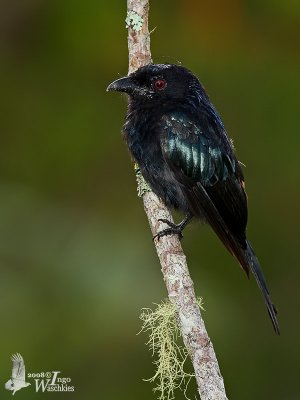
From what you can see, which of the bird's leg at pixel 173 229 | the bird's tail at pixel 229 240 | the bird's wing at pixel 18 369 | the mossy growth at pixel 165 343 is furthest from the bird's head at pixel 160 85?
the bird's wing at pixel 18 369

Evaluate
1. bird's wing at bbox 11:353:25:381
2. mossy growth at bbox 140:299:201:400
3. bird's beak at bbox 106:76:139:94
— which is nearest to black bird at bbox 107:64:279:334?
bird's beak at bbox 106:76:139:94

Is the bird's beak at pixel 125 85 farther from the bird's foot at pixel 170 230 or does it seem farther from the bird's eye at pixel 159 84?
the bird's foot at pixel 170 230

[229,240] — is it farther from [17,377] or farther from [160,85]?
[17,377]

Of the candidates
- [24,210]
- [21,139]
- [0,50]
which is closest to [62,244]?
[24,210]

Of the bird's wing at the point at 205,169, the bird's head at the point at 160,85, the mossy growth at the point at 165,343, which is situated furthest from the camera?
the bird's head at the point at 160,85

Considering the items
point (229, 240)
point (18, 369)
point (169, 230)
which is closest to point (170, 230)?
point (169, 230)
